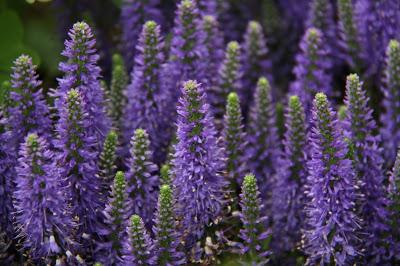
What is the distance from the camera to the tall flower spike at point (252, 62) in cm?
419

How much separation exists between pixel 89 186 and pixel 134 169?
0.70ft

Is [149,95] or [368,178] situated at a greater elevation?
[149,95]

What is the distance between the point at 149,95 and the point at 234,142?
0.52m

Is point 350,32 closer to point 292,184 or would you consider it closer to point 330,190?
point 292,184

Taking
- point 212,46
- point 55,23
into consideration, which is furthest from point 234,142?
point 55,23

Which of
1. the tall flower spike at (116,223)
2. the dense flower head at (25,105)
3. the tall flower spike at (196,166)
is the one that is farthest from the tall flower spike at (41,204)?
the tall flower spike at (196,166)

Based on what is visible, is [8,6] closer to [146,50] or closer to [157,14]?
[157,14]

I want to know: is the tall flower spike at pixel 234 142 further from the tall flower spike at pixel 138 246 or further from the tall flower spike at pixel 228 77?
the tall flower spike at pixel 138 246

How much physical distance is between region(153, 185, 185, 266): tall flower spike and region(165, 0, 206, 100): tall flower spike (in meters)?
0.91

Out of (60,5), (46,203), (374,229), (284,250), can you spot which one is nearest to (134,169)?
(46,203)

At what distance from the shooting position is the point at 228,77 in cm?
378

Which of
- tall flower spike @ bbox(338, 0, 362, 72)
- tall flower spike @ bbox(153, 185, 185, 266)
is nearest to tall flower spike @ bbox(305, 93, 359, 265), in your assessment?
tall flower spike @ bbox(153, 185, 185, 266)

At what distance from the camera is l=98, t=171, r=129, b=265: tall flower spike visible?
2805 mm

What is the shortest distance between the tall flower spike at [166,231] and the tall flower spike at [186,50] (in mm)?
912
